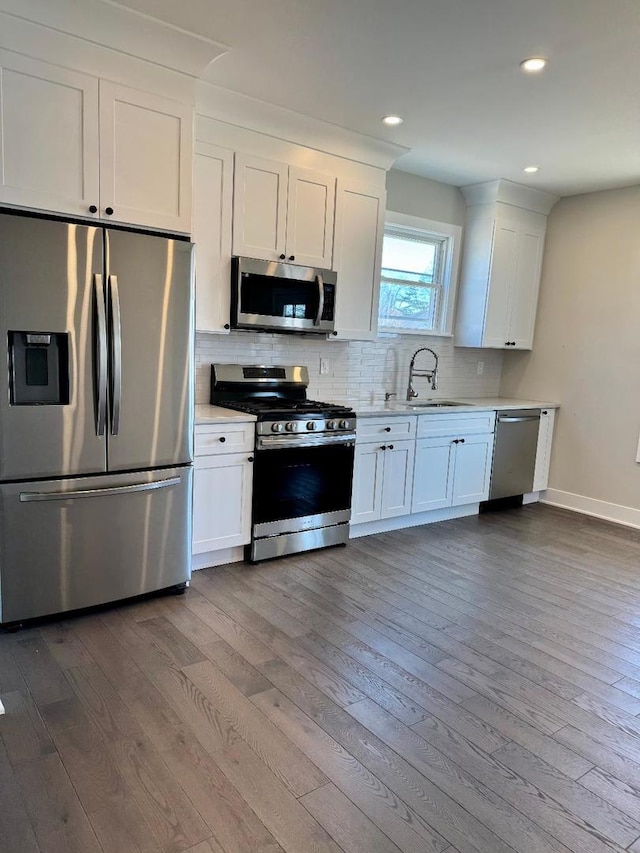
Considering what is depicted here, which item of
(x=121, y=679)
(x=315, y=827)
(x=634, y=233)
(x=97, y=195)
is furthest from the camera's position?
(x=634, y=233)

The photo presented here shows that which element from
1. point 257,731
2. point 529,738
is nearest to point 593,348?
point 529,738

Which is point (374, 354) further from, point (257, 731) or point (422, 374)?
point (257, 731)

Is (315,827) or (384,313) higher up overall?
(384,313)

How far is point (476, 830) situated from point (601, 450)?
397cm

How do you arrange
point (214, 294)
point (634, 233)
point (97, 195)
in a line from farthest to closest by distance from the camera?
1. point (634, 233)
2. point (214, 294)
3. point (97, 195)

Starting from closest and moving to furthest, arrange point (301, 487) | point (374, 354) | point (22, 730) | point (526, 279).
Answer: point (22, 730) → point (301, 487) → point (374, 354) → point (526, 279)

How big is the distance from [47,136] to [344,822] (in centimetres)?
278

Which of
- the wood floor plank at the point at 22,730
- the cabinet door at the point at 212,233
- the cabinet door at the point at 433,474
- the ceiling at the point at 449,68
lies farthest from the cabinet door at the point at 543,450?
the wood floor plank at the point at 22,730

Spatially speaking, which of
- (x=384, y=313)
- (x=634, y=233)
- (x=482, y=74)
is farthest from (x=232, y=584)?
(x=634, y=233)

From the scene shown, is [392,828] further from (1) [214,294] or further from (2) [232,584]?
(1) [214,294]

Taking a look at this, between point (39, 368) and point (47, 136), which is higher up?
point (47, 136)

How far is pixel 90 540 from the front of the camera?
8.77ft

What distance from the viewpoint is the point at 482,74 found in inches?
112

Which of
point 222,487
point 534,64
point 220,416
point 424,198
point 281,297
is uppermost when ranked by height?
point 534,64
